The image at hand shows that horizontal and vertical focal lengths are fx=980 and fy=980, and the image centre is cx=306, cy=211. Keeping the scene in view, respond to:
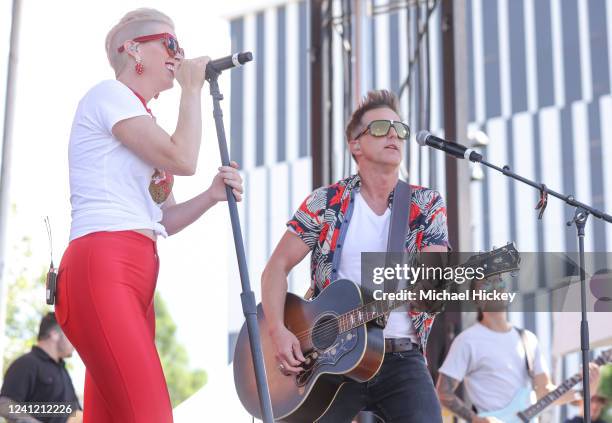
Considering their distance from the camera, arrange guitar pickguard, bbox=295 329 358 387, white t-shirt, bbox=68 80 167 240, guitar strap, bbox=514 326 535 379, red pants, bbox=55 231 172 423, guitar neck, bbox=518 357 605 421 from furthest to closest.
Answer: guitar strap, bbox=514 326 535 379, guitar neck, bbox=518 357 605 421, guitar pickguard, bbox=295 329 358 387, white t-shirt, bbox=68 80 167 240, red pants, bbox=55 231 172 423

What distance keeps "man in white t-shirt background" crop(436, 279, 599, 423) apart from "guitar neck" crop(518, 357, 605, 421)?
54 millimetres

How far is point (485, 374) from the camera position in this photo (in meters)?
6.25

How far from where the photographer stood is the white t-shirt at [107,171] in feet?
8.94

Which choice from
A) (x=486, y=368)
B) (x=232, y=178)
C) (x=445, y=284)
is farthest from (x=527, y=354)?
(x=232, y=178)

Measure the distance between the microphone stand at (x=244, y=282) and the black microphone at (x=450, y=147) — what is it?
3.16 feet

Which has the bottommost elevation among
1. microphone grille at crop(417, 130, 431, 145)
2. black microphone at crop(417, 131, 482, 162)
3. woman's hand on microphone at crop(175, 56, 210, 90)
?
black microphone at crop(417, 131, 482, 162)

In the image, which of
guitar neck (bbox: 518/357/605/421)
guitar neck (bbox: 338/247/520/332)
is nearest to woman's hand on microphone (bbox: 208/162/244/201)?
guitar neck (bbox: 338/247/520/332)

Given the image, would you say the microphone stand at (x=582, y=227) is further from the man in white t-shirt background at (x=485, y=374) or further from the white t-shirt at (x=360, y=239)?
the man in white t-shirt background at (x=485, y=374)

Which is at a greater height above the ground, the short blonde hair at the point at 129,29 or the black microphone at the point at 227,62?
the short blonde hair at the point at 129,29

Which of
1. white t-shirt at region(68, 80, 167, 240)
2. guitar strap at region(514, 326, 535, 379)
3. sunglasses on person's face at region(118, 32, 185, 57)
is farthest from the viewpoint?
guitar strap at region(514, 326, 535, 379)

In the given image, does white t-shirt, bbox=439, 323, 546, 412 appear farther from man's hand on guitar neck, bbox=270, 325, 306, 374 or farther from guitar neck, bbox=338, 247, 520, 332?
guitar neck, bbox=338, 247, 520, 332

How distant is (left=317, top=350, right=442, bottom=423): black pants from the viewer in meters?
3.29

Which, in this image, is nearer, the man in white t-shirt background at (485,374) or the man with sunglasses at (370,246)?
the man with sunglasses at (370,246)

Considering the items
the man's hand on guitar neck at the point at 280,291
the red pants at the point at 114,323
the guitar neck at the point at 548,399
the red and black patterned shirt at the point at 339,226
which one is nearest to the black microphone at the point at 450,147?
the red and black patterned shirt at the point at 339,226
